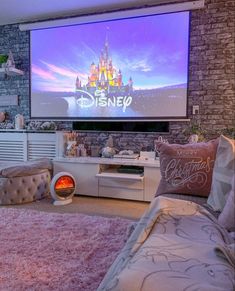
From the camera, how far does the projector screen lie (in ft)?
12.3

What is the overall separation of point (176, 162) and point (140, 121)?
1.85 meters

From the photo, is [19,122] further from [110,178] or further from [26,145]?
[110,178]

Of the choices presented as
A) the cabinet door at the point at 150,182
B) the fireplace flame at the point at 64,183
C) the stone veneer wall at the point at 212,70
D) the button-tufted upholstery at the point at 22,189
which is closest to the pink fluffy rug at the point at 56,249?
the button-tufted upholstery at the point at 22,189

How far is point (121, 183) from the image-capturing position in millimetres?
3621

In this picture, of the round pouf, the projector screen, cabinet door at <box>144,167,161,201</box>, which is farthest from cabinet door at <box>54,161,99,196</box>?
the projector screen

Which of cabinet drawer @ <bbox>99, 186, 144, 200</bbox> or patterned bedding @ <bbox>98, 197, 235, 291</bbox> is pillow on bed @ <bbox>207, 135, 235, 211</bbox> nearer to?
patterned bedding @ <bbox>98, 197, 235, 291</bbox>

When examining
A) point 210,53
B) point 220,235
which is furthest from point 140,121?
point 220,235

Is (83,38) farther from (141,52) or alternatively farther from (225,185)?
(225,185)

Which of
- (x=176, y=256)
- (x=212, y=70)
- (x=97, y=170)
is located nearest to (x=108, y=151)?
(x=97, y=170)

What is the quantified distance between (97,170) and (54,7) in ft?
7.81

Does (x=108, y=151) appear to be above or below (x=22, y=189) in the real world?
above

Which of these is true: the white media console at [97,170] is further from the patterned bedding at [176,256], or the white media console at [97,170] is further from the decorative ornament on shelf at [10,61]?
the patterned bedding at [176,256]

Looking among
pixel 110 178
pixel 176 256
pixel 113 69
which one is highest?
pixel 113 69

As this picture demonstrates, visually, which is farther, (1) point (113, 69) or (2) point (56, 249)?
(1) point (113, 69)
